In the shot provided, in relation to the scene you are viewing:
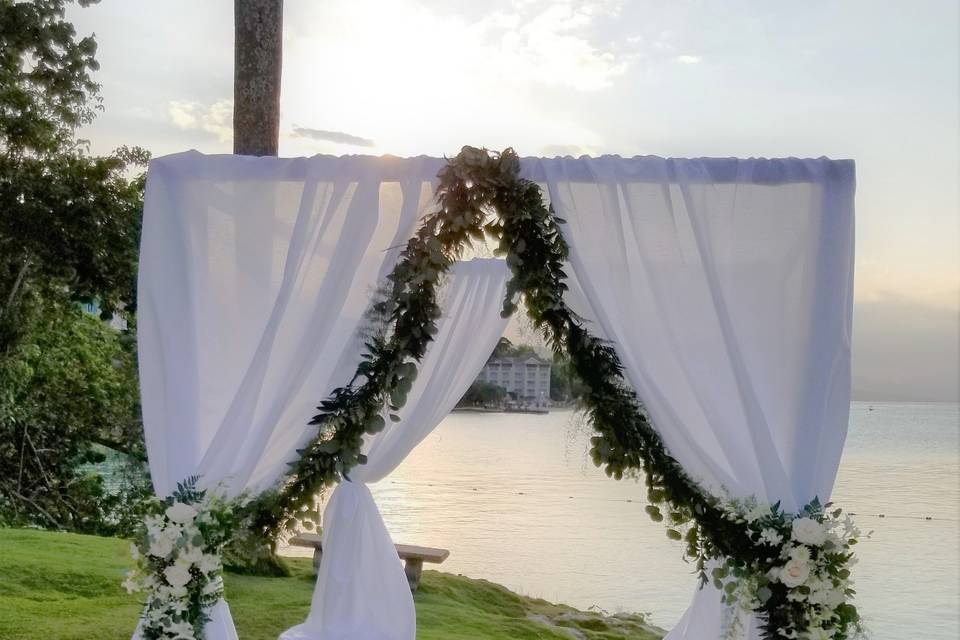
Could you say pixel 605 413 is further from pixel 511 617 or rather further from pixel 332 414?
pixel 511 617

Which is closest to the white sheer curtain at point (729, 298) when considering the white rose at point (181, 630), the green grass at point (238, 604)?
the white rose at point (181, 630)

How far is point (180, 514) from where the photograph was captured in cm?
273

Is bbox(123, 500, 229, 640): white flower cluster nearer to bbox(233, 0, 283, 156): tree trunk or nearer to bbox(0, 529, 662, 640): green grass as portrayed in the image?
bbox(0, 529, 662, 640): green grass

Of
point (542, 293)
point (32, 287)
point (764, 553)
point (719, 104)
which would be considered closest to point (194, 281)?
point (542, 293)

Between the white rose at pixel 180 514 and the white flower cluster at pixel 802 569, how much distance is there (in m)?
1.66

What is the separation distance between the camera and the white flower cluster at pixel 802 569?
8.70 feet

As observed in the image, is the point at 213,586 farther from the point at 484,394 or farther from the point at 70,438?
the point at 70,438

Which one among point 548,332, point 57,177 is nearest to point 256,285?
point 548,332

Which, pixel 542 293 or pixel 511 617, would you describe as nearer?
pixel 542 293

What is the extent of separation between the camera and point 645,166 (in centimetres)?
285

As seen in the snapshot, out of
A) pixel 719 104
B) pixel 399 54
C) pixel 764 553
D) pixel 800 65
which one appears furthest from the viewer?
pixel 800 65

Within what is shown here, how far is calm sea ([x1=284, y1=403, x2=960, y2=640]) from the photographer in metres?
6.86

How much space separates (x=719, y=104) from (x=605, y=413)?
9.65 ft

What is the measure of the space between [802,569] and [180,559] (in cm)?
189
